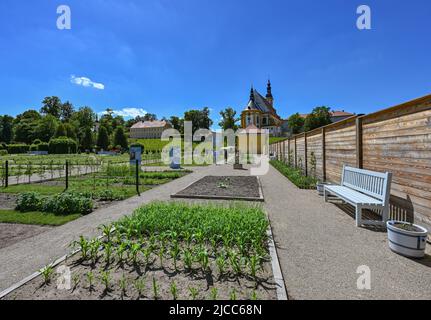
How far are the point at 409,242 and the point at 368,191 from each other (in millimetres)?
2141

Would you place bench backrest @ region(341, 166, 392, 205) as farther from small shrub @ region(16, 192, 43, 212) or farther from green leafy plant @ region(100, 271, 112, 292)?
small shrub @ region(16, 192, 43, 212)

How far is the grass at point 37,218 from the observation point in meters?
5.39

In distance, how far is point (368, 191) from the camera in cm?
548

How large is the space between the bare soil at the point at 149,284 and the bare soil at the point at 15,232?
1.99 meters

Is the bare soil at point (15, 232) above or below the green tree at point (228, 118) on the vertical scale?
below

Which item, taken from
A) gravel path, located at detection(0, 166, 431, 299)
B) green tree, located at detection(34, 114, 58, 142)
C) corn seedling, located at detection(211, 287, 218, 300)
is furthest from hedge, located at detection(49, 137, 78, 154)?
corn seedling, located at detection(211, 287, 218, 300)

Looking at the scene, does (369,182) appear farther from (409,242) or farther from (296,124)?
(296,124)

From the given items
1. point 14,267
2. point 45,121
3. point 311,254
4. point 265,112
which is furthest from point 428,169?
point 45,121

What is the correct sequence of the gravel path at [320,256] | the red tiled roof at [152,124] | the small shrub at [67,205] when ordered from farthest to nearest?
the red tiled roof at [152,124] < the small shrub at [67,205] < the gravel path at [320,256]

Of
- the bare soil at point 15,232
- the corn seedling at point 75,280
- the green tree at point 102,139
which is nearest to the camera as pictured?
the corn seedling at point 75,280

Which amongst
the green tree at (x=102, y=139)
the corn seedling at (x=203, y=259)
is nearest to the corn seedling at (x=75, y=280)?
the corn seedling at (x=203, y=259)

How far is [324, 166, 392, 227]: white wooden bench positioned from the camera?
4.80 metres

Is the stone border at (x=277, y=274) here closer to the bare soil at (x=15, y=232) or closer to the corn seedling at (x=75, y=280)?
the corn seedling at (x=75, y=280)
